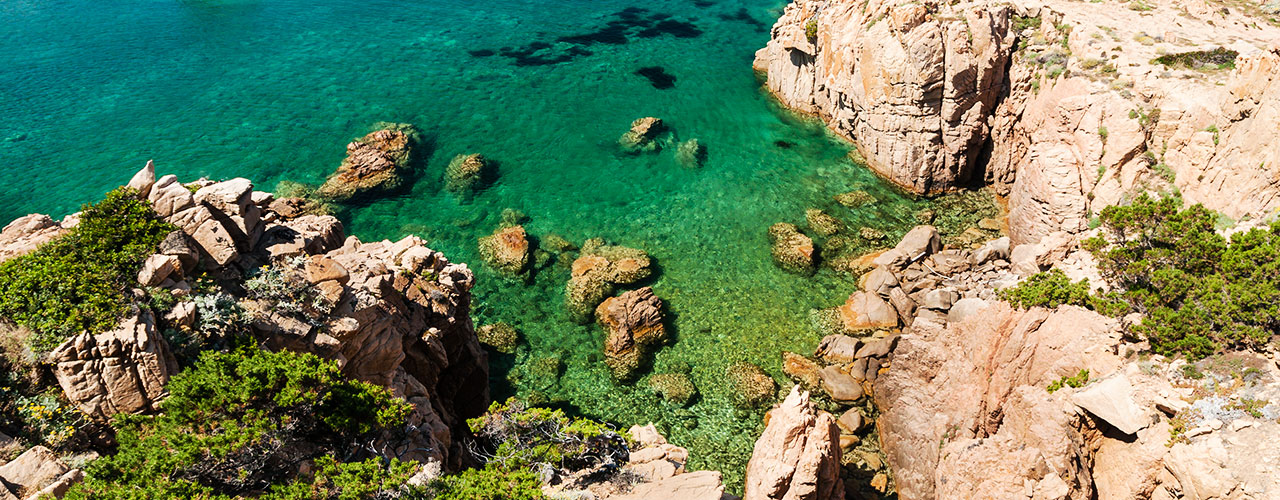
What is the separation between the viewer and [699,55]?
62.6 metres

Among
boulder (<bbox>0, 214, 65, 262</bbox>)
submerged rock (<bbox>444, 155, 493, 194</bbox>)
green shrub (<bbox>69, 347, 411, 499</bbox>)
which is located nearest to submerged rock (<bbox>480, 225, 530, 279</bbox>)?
submerged rock (<bbox>444, 155, 493, 194</bbox>)

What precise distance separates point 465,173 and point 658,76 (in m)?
23.0

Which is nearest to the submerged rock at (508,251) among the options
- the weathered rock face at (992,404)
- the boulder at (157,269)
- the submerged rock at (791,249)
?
the submerged rock at (791,249)

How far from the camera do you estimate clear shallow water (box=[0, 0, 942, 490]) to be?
33.4 m

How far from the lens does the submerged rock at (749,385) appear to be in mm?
29156

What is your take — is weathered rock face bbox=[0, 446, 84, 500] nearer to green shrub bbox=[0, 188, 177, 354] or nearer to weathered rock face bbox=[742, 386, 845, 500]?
green shrub bbox=[0, 188, 177, 354]

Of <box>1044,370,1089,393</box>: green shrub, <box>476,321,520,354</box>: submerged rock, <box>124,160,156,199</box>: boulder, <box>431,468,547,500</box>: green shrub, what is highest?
<box>124,160,156,199</box>: boulder

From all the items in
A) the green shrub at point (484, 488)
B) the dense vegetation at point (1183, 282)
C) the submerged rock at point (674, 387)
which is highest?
the dense vegetation at point (1183, 282)

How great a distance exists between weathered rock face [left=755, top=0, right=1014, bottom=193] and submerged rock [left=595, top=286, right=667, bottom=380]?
21041 millimetres

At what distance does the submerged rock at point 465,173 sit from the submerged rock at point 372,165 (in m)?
3.43

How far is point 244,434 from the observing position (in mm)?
14977

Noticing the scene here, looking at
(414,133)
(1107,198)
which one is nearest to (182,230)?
(414,133)

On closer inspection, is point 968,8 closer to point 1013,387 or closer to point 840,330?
point 840,330

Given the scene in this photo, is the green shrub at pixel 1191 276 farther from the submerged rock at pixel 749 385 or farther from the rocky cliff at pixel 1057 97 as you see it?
the submerged rock at pixel 749 385
